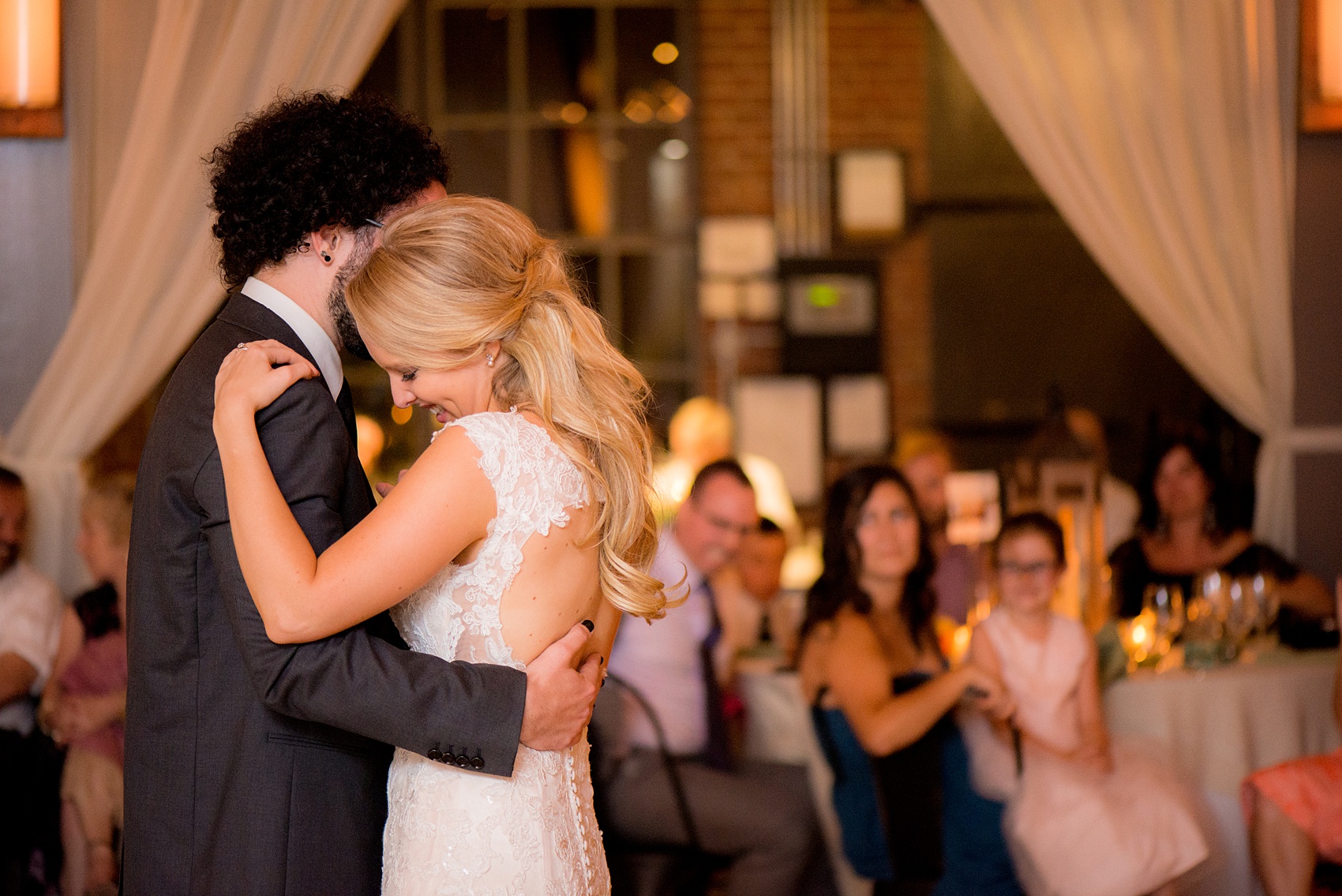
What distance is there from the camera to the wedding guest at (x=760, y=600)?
12.2ft

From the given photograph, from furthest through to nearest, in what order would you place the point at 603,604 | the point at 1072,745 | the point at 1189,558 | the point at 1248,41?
the point at 1189,558 < the point at 1248,41 < the point at 1072,745 < the point at 603,604

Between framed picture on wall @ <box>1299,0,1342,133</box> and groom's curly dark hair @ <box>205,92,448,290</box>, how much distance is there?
290 centimetres

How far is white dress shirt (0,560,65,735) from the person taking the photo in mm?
3084

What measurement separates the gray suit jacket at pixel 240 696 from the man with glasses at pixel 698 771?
4.82 ft

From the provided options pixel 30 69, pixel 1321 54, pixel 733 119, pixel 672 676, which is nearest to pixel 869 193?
pixel 733 119

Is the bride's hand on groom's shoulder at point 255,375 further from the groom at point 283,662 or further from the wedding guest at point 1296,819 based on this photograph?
the wedding guest at point 1296,819

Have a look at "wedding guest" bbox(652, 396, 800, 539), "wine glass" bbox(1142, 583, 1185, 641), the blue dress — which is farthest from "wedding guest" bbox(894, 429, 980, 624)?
the blue dress

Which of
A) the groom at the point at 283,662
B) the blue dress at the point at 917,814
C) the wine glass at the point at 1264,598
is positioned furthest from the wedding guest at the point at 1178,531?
the groom at the point at 283,662

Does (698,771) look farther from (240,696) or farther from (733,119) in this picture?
(733,119)

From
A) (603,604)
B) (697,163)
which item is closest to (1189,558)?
(603,604)

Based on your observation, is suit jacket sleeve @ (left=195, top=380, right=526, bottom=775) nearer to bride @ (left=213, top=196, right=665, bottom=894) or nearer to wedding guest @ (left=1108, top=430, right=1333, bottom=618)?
bride @ (left=213, top=196, right=665, bottom=894)

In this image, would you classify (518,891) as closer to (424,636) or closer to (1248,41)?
(424,636)

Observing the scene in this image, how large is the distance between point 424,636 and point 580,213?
5566 millimetres

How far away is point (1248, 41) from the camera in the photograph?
11.4ft
